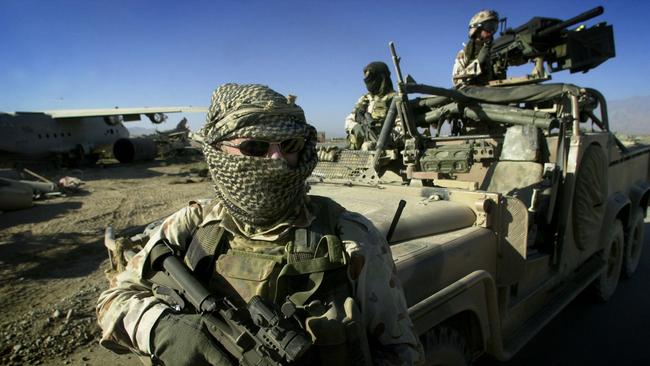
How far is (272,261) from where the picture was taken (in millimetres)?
1403

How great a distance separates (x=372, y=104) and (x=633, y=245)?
382 cm

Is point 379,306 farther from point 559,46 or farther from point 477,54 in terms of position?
point 559,46

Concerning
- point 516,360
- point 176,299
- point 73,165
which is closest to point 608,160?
point 516,360

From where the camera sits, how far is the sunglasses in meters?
1.39

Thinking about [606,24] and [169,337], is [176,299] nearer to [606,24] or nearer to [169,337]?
[169,337]

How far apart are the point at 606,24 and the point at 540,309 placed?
4.12 m

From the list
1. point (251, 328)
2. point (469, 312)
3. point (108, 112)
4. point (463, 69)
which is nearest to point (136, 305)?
point (251, 328)

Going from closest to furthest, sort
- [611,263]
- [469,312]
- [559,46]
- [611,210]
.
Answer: [469,312]
[611,210]
[611,263]
[559,46]

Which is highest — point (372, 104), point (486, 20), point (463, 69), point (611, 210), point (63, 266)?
point (486, 20)

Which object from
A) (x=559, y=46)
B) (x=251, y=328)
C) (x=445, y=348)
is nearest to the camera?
(x=251, y=328)

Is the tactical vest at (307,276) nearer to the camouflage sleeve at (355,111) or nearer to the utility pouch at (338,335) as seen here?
the utility pouch at (338,335)

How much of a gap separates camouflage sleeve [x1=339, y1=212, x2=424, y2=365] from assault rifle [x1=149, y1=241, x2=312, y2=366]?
0.92 feet

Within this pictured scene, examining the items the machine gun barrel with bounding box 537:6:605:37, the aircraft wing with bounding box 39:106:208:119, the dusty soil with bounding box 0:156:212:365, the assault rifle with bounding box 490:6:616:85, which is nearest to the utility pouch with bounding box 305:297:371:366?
the dusty soil with bounding box 0:156:212:365

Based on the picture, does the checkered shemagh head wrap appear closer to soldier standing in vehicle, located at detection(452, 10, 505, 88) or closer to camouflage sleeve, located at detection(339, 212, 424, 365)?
camouflage sleeve, located at detection(339, 212, 424, 365)
